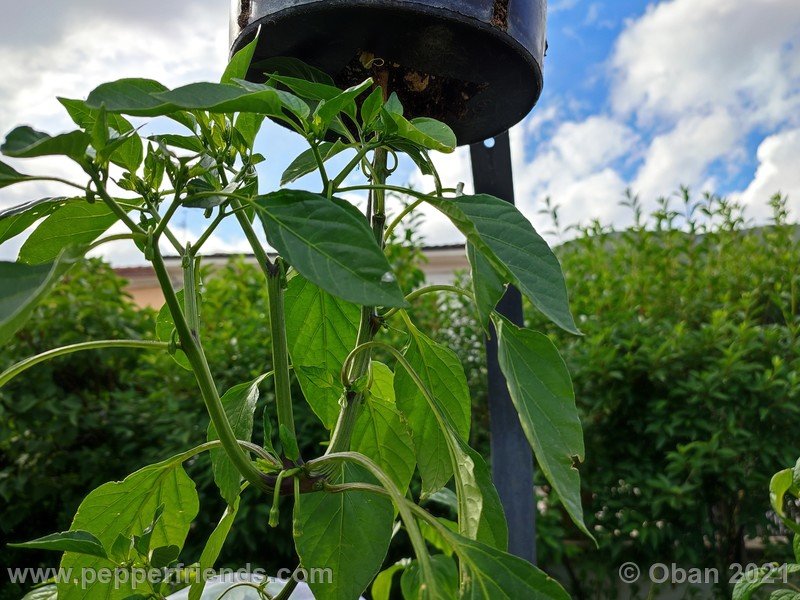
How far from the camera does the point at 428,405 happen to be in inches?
28.7

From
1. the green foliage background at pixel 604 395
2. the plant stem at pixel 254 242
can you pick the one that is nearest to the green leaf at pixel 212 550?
the plant stem at pixel 254 242

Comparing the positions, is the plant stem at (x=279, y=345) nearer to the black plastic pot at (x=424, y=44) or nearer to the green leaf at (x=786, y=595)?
the black plastic pot at (x=424, y=44)

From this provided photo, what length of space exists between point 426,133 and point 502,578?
0.34m

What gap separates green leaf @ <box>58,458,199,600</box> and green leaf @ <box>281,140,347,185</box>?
0.28 metres

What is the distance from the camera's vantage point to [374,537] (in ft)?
2.06

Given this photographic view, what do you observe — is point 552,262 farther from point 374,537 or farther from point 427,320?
point 427,320

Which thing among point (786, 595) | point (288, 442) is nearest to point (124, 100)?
point (288, 442)

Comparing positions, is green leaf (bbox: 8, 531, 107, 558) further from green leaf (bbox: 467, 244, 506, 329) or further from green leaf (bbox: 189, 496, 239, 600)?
green leaf (bbox: 467, 244, 506, 329)

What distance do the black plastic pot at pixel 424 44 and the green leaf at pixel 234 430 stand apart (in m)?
0.34

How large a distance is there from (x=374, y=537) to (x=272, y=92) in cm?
36

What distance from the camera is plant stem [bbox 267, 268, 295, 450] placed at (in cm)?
59

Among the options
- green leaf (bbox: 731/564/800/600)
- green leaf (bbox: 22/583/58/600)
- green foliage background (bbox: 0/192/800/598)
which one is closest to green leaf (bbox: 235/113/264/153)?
green leaf (bbox: 22/583/58/600)

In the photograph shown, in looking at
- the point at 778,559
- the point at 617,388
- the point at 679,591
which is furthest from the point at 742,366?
the point at 679,591

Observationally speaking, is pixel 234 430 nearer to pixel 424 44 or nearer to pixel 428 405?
pixel 428 405
